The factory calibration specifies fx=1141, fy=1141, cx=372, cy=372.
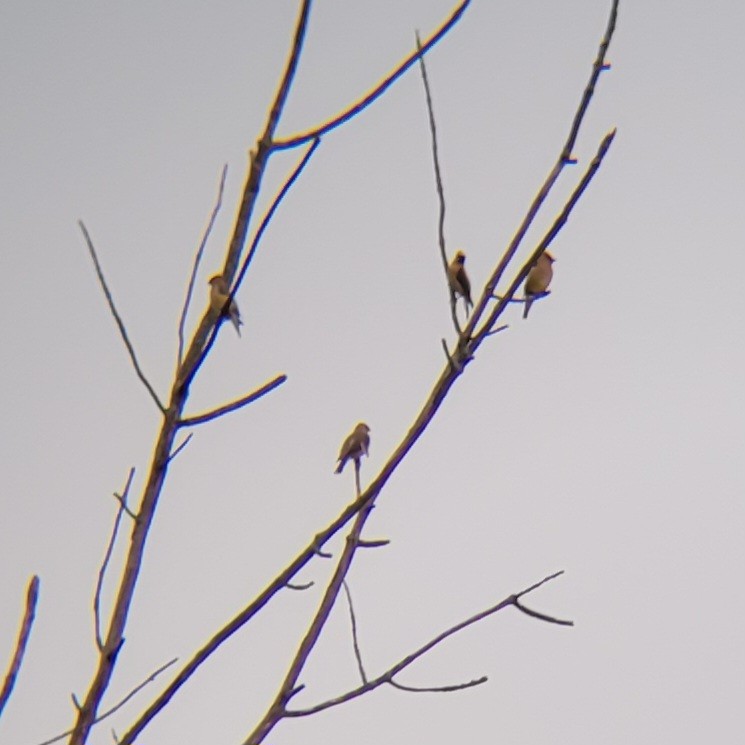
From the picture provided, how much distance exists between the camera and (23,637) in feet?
4.92

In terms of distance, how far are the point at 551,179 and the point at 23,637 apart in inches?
38.1

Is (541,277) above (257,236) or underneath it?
above

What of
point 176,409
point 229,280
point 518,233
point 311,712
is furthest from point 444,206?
point 311,712

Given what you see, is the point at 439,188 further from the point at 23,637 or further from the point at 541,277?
the point at 541,277

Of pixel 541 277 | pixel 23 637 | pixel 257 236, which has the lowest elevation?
pixel 23 637

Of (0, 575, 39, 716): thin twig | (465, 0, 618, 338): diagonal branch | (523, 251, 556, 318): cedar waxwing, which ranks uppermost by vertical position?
(523, 251, 556, 318): cedar waxwing

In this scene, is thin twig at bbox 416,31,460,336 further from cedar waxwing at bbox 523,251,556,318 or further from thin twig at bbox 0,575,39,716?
cedar waxwing at bbox 523,251,556,318

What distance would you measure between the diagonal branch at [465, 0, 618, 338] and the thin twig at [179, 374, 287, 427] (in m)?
0.29

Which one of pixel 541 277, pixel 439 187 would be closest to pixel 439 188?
pixel 439 187

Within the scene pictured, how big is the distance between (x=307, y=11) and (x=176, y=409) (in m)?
0.55

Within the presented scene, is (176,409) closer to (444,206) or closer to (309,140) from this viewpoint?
(309,140)

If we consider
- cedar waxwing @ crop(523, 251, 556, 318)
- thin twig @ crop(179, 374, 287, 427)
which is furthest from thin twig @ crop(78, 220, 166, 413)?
cedar waxwing @ crop(523, 251, 556, 318)

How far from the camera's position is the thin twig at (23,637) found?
1.46 m

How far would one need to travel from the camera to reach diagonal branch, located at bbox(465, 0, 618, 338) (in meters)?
1.59
